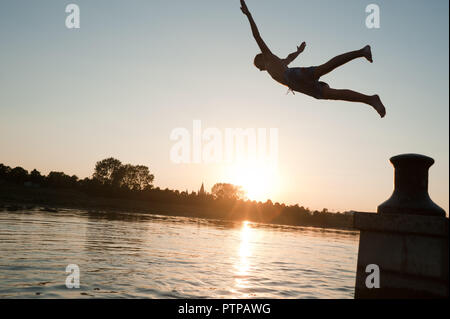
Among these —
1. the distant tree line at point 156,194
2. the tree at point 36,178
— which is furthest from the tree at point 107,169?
the tree at point 36,178

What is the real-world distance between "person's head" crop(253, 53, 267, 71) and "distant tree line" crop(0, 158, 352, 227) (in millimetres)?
79183

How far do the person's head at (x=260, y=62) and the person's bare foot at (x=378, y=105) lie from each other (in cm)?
203

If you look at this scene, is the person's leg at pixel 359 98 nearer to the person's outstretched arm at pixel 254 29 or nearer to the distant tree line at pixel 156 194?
the person's outstretched arm at pixel 254 29

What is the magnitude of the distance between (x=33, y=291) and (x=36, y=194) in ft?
228

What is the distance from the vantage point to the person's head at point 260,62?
6.56 metres

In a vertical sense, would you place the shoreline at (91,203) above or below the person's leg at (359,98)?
below

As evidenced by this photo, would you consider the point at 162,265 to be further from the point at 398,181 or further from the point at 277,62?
the point at 398,181

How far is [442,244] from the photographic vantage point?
144 inches

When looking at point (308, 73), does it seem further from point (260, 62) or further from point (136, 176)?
point (136, 176)

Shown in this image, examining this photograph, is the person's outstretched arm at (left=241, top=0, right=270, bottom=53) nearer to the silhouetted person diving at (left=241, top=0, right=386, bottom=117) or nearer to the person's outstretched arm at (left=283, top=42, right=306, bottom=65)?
the silhouetted person diving at (left=241, top=0, right=386, bottom=117)

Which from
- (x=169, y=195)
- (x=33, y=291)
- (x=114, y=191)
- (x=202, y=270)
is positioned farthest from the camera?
(x=169, y=195)

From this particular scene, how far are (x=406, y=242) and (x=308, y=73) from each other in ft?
10.5
